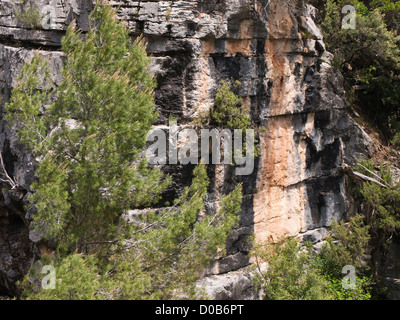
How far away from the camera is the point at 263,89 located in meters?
13.1

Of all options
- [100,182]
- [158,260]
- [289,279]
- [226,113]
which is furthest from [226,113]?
[289,279]

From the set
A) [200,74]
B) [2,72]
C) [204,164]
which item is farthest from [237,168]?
[2,72]

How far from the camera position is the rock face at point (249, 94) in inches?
451

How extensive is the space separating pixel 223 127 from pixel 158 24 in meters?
3.43

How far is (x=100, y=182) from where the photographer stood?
27.4 feet

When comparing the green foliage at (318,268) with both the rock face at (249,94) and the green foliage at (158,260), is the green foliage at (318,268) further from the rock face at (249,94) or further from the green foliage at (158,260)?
the green foliage at (158,260)

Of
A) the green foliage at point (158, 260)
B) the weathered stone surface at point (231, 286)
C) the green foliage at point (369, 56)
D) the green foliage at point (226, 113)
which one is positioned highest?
the green foliage at point (369, 56)

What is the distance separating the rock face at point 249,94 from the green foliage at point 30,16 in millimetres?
166

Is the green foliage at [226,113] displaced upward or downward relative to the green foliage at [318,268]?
upward

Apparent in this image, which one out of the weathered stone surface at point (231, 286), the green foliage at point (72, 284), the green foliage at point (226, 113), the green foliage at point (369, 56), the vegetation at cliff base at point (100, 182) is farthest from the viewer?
the green foliage at point (369, 56)

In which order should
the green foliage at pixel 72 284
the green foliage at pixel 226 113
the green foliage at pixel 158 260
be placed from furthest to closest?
the green foliage at pixel 226 113 → the green foliage at pixel 158 260 → the green foliage at pixel 72 284

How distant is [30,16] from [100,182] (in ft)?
19.2

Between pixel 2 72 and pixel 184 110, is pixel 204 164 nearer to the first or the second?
pixel 184 110

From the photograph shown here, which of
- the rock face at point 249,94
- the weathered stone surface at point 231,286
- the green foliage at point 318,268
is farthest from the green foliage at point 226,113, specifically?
the weathered stone surface at point 231,286
